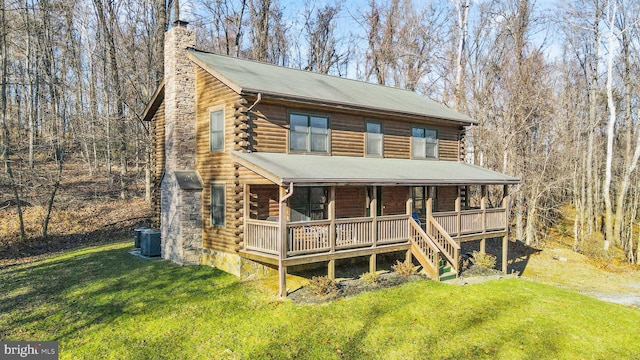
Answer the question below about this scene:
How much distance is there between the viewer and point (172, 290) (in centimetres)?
1212

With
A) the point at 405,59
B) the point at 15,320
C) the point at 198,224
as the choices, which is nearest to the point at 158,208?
the point at 198,224

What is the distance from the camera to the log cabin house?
12836 mm

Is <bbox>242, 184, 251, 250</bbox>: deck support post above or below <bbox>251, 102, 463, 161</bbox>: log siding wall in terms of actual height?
below

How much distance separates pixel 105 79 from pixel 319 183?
24.7 metres

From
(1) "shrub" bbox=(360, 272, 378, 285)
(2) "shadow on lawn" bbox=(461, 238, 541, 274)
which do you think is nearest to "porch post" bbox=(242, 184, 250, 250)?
(1) "shrub" bbox=(360, 272, 378, 285)

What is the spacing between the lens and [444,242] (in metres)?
15.4

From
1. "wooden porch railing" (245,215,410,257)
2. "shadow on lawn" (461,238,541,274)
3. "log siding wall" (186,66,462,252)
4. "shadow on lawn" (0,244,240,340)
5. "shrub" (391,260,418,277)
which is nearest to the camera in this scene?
"shadow on lawn" (0,244,240,340)

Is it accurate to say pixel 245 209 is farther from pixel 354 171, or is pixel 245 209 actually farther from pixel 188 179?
pixel 354 171

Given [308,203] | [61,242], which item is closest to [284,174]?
[308,203]

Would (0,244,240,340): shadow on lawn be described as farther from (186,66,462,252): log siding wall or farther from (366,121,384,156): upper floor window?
(366,121,384,156): upper floor window

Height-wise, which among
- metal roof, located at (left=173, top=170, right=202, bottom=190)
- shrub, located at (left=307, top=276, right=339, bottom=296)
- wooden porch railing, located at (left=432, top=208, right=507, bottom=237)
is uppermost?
metal roof, located at (left=173, top=170, right=202, bottom=190)

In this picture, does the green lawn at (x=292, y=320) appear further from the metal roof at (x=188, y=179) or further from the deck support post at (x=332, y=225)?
the metal roof at (x=188, y=179)

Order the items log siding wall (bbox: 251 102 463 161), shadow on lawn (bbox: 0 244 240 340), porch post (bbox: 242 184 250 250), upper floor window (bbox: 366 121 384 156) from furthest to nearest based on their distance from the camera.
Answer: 1. upper floor window (bbox: 366 121 384 156)
2. log siding wall (bbox: 251 102 463 161)
3. porch post (bbox: 242 184 250 250)
4. shadow on lawn (bbox: 0 244 240 340)

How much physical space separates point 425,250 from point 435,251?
94cm
